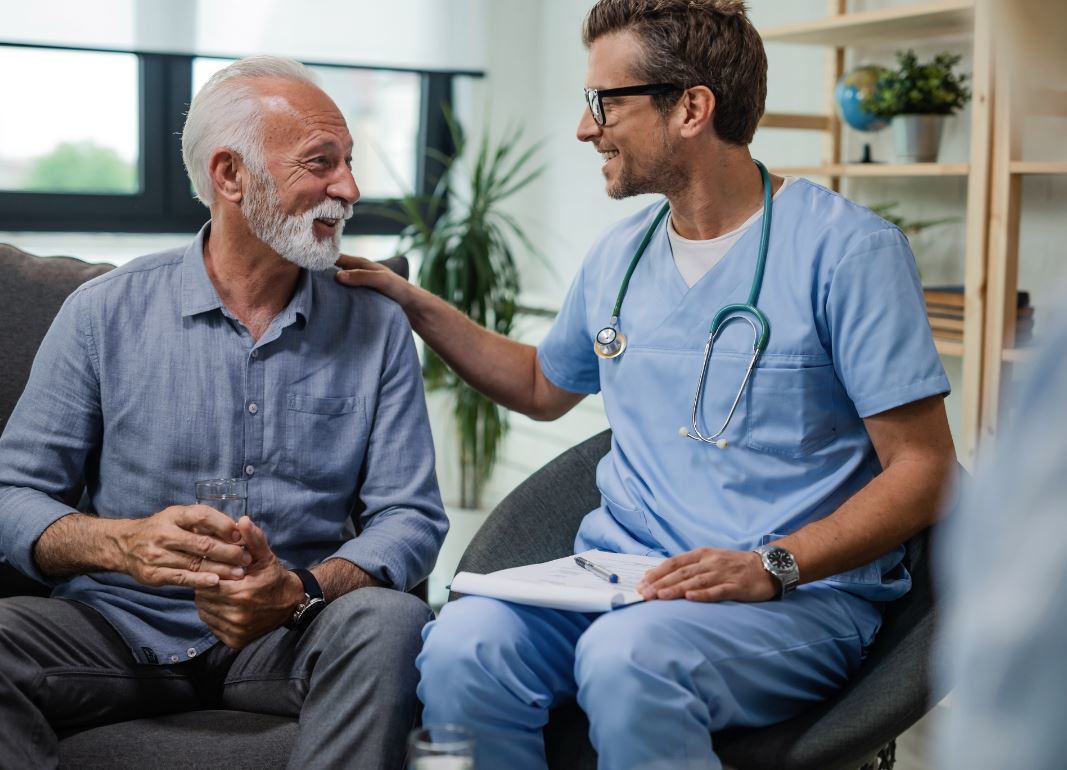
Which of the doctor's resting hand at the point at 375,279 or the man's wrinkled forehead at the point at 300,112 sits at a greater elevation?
the man's wrinkled forehead at the point at 300,112

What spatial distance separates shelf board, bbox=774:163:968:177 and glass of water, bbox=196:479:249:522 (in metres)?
1.40

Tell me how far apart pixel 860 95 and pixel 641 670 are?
5.98ft

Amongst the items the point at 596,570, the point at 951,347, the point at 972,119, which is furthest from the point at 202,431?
the point at 972,119

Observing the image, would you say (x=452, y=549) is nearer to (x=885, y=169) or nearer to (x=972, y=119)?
(x=885, y=169)

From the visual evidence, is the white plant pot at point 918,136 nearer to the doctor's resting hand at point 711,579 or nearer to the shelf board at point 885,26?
the shelf board at point 885,26

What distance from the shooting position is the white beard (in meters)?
1.75

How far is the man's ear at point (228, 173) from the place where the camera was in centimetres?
178

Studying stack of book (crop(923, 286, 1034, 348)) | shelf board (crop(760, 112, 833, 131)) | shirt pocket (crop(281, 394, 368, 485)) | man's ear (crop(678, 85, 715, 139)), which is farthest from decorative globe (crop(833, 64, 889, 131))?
shirt pocket (crop(281, 394, 368, 485))

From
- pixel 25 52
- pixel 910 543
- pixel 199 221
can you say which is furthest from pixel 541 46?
pixel 910 543

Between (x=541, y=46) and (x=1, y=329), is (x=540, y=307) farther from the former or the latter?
(x=1, y=329)

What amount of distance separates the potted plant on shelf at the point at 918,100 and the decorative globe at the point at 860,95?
2 cm

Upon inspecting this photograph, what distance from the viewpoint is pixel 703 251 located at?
1742 mm

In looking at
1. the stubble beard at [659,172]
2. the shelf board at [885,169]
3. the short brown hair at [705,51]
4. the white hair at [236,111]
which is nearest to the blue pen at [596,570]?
the stubble beard at [659,172]

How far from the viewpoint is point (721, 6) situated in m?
1.71
